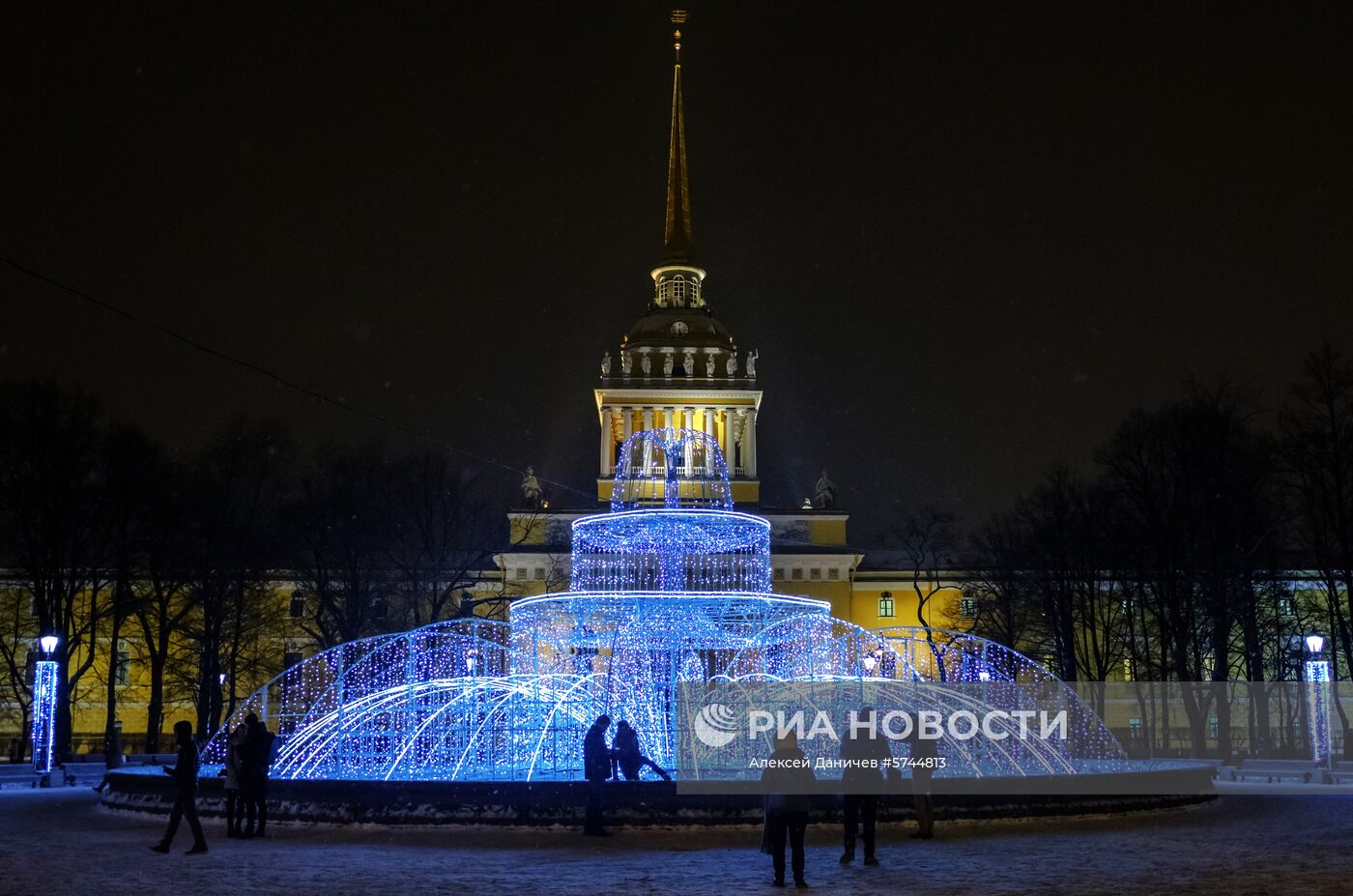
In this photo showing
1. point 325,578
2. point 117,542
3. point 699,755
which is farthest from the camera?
point 325,578

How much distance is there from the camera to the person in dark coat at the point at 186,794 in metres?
12.5

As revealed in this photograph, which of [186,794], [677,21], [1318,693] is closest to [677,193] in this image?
[677,21]

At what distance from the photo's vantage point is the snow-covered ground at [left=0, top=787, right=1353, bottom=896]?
34.2ft

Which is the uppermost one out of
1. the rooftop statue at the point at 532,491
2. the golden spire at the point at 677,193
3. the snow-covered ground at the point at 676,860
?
the golden spire at the point at 677,193

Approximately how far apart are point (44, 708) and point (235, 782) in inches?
585

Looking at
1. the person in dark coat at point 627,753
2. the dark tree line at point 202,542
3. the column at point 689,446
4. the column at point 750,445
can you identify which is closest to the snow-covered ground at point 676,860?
the person in dark coat at point 627,753

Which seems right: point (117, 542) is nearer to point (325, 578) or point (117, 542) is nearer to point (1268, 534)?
point (325, 578)

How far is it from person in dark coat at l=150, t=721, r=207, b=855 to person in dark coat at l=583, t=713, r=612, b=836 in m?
3.71

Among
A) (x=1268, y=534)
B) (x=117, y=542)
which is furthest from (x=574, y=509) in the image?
(x=1268, y=534)

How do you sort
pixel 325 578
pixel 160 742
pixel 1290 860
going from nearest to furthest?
pixel 1290 860 < pixel 325 578 < pixel 160 742

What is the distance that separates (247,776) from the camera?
13.8 meters

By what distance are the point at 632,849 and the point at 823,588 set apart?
149ft

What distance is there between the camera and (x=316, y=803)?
1463 centimetres

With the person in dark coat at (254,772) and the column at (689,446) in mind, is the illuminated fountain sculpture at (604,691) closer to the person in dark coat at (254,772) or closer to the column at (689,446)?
the person in dark coat at (254,772)
